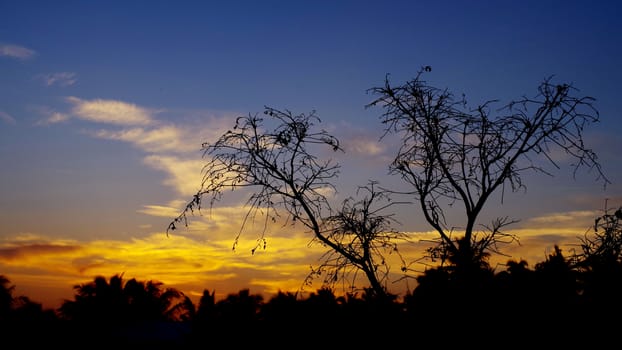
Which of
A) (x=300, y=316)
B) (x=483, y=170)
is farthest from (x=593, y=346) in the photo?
(x=300, y=316)

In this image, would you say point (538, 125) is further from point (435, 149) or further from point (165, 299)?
point (165, 299)

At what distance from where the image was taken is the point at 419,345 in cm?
1057

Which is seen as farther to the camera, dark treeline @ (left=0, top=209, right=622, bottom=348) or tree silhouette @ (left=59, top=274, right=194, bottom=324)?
tree silhouette @ (left=59, top=274, right=194, bottom=324)

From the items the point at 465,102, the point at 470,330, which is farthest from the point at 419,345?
the point at 465,102

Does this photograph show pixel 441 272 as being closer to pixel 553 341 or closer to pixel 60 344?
pixel 553 341

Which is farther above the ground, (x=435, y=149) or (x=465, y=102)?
(x=465, y=102)

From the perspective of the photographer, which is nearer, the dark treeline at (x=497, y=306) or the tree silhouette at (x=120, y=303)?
the dark treeline at (x=497, y=306)

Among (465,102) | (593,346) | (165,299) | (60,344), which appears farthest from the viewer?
(165,299)

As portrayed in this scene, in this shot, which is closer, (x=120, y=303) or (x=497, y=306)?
(x=497, y=306)

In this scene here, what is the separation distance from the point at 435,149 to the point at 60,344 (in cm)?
2878

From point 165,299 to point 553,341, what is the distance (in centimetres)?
5100

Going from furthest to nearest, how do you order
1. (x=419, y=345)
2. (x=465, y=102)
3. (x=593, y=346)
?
(x=465, y=102), (x=419, y=345), (x=593, y=346)

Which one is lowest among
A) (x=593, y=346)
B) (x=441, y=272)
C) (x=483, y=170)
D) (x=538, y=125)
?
(x=593, y=346)

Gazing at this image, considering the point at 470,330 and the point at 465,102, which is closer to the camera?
the point at 470,330
